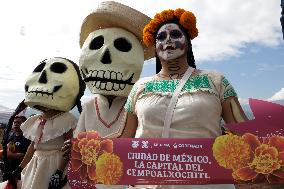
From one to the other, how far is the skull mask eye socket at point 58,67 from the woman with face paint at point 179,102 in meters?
1.73

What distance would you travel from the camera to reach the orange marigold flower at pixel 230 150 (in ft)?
7.33

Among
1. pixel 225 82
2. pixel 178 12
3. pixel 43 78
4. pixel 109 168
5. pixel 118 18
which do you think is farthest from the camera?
pixel 43 78

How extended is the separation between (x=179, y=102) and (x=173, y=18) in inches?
27.9

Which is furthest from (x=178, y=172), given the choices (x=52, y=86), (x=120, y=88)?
(x=52, y=86)

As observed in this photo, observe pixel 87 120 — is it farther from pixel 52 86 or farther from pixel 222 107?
pixel 222 107

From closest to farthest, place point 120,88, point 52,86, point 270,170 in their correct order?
point 270,170, point 120,88, point 52,86

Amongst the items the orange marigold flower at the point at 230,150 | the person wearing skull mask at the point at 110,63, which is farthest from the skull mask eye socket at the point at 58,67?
the orange marigold flower at the point at 230,150

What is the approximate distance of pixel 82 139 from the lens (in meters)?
2.66

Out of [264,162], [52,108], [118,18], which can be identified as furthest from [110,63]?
[264,162]

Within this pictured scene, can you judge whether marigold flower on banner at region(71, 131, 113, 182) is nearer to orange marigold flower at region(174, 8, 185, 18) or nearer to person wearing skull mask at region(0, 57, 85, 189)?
orange marigold flower at region(174, 8, 185, 18)

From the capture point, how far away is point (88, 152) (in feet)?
8.52

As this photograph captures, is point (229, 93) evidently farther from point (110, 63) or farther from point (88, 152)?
point (110, 63)

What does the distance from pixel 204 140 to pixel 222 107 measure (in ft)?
0.73

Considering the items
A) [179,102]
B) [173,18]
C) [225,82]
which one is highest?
[173,18]
